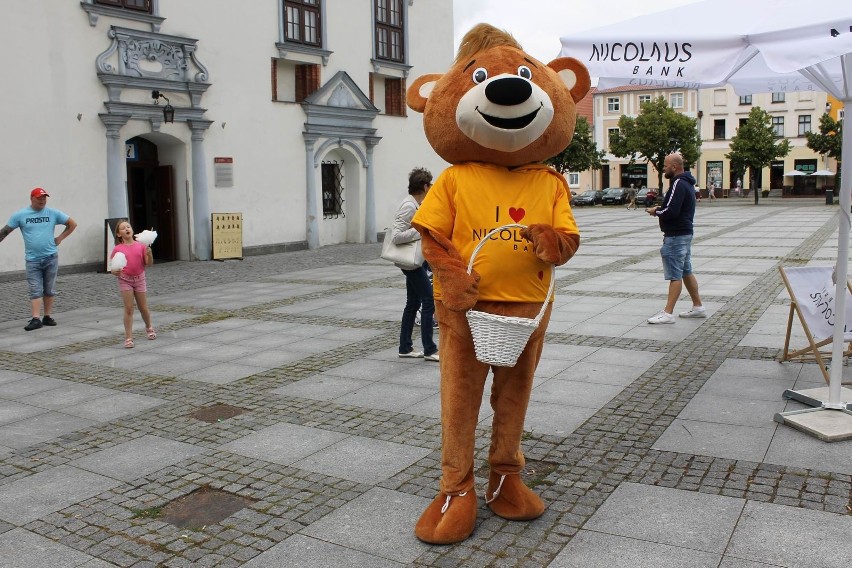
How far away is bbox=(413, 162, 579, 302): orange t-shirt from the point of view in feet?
13.1

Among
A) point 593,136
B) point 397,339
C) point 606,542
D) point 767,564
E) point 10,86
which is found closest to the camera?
point 767,564

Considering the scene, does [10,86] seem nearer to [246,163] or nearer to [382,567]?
[246,163]

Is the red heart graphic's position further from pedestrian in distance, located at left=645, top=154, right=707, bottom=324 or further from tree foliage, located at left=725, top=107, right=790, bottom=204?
tree foliage, located at left=725, top=107, right=790, bottom=204

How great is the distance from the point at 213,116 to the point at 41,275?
9.15 meters

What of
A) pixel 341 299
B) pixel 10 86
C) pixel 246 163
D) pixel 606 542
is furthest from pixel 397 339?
pixel 246 163

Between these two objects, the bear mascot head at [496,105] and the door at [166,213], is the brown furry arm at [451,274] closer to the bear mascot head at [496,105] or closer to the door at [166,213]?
the bear mascot head at [496,105]

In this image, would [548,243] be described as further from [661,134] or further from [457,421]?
[661,134]

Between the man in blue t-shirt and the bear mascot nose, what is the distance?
8052 millimetres

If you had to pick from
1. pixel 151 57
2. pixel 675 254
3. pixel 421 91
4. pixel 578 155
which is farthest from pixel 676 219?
pixel 578 155

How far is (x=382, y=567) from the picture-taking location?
12.3ft

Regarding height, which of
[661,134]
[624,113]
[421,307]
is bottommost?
[421,307]

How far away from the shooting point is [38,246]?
34.2 feet

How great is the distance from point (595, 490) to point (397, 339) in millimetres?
Result: 4714

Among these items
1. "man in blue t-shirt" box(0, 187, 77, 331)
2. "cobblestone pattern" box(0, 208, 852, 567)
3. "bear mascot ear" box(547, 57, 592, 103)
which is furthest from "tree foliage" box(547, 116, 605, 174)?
"bear mascot ear" box(547, 57, 592, 103)
